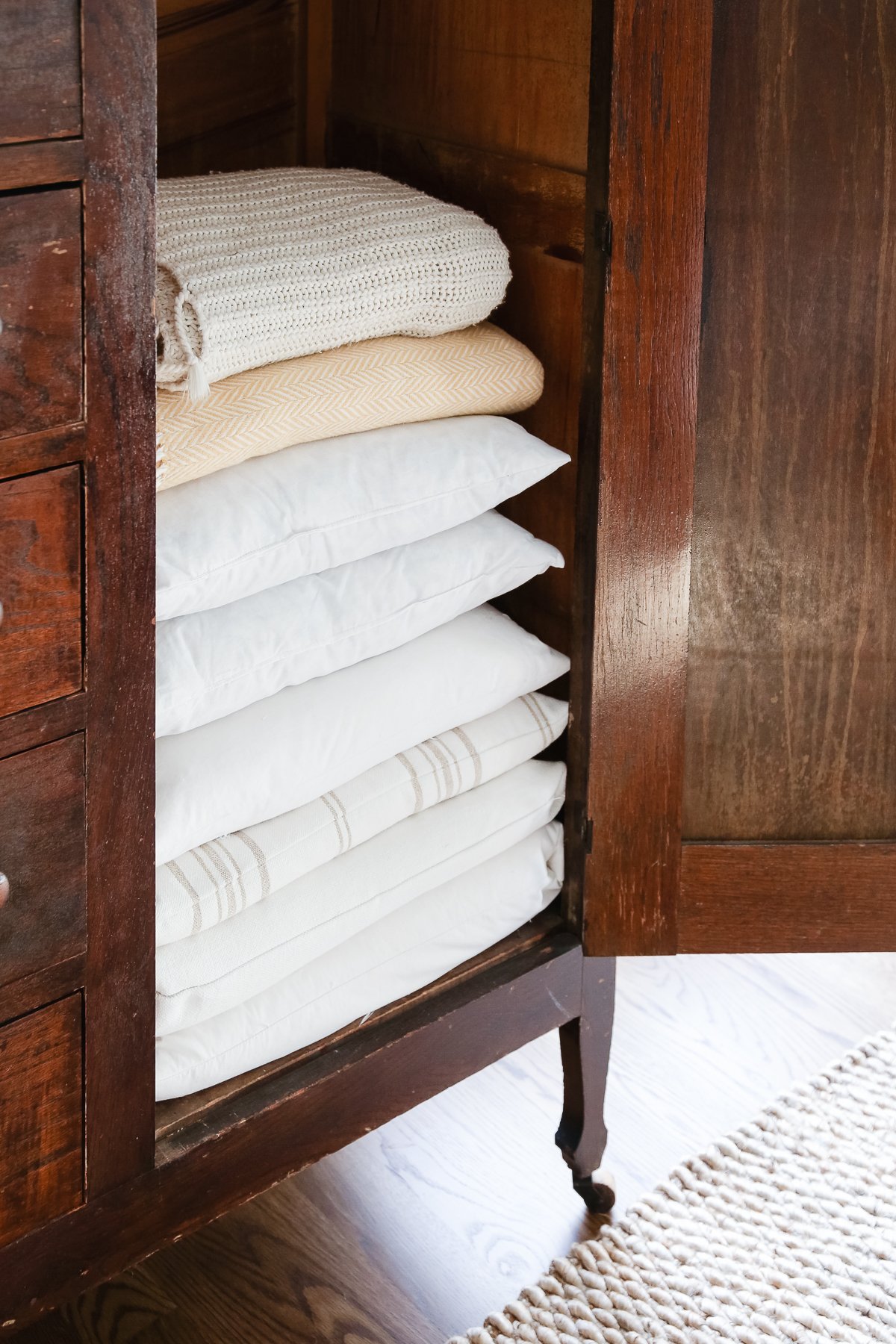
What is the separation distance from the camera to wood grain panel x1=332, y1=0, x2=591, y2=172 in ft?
3.27

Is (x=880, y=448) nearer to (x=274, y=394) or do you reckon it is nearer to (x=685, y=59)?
(x=685, y=59)

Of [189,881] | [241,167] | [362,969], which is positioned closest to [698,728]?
[362,969]

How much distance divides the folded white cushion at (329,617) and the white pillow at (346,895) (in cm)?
13

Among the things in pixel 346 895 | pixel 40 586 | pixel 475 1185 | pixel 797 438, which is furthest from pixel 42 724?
pixel 475 1185

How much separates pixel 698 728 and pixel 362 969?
30 centimetres

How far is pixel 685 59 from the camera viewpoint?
930 millimetres

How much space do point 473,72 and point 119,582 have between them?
0.56 metres

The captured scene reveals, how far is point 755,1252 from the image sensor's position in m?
1.17

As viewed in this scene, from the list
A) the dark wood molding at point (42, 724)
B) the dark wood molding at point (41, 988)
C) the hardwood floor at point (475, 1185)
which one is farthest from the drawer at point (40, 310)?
the hardwood floor at point (475, 1185)

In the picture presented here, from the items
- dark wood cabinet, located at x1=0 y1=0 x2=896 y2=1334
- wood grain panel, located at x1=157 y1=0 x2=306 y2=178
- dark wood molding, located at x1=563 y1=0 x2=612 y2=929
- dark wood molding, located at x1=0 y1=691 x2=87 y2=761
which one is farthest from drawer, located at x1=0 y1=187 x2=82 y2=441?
wood grain panel, located at x1=157 y1=0 x2=306 y2=178

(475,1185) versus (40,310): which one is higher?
(40,310)

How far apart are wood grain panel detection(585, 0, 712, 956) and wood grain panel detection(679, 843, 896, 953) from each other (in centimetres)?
2

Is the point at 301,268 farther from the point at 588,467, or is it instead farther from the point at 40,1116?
the point at 40,1116

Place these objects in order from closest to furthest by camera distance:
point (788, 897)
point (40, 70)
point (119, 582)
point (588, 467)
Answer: point (40, 70)
point (119, 582)
point (588, 467)
point (788, 897)
